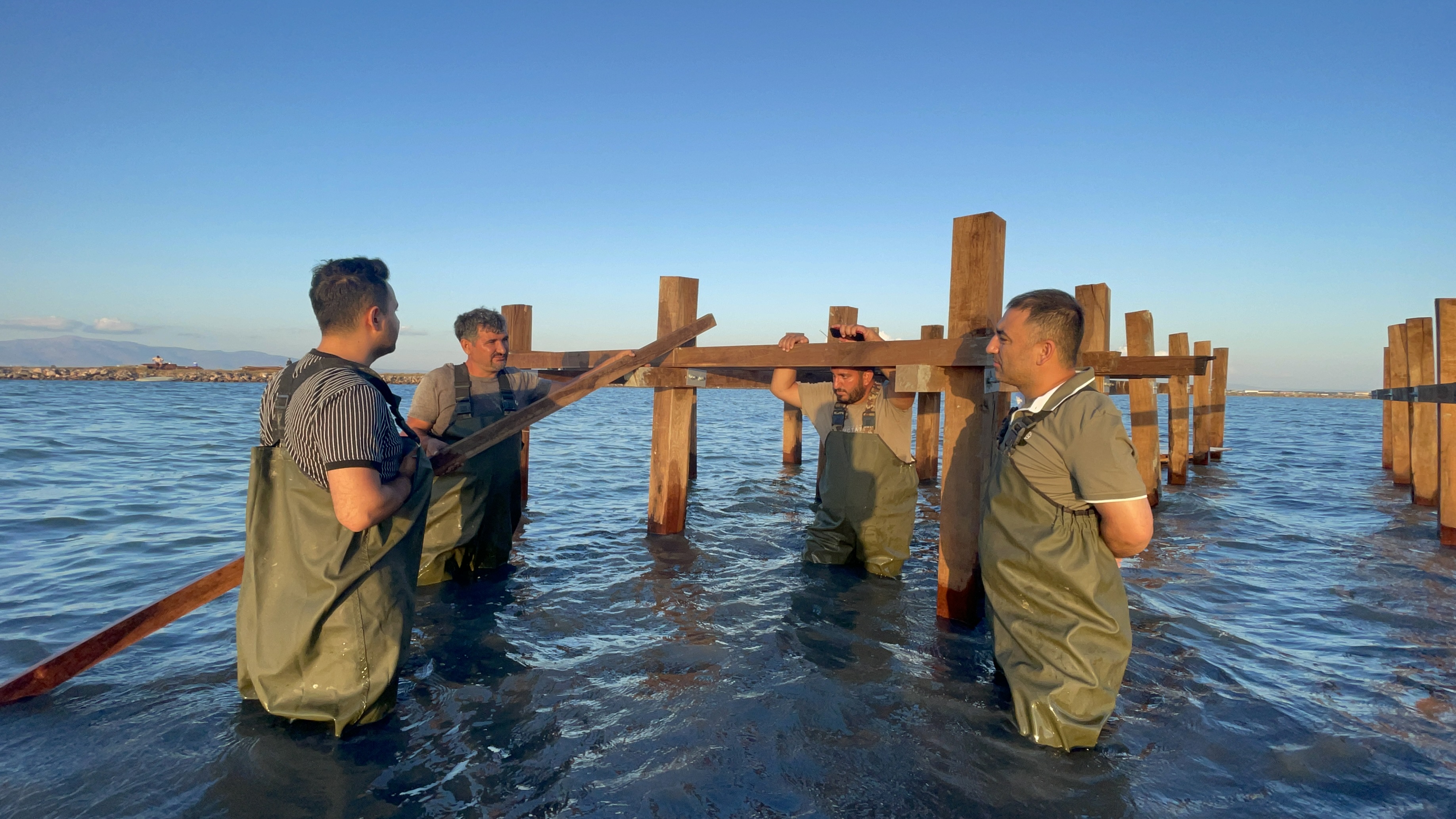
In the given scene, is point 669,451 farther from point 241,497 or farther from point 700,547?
point 241,497

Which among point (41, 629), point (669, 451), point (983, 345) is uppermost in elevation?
point (983, 345)

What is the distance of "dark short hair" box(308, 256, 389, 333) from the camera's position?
304 cm

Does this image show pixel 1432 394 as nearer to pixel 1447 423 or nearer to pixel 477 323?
pixel 1447 423

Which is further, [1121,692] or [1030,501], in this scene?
[1121,692]

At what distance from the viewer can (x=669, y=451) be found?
7.36 m

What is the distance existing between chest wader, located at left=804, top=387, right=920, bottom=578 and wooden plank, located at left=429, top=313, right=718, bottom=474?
1.68 metres

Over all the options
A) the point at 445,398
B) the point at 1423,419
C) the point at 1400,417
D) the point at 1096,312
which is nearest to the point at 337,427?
the point at 445,398

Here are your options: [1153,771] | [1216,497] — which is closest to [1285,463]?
[1216,497]

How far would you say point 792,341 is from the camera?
5688mm

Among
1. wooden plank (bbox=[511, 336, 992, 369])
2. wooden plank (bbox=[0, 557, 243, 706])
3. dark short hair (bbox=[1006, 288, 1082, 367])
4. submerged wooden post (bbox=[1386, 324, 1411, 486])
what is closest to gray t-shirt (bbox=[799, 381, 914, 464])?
wooden plank (bbox=[511, 336, 992, 369])

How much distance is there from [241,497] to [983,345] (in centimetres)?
1054

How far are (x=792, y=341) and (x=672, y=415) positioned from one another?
78.2 inches

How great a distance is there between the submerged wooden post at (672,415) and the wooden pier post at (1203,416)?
1420cm

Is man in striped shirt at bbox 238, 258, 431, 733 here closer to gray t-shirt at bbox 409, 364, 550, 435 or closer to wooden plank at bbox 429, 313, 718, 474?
wooden plank at bbox 429, 313, 718, 474
